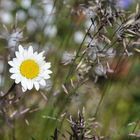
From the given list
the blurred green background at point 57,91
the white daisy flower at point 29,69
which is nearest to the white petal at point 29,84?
the white daisy flower at point 29,69

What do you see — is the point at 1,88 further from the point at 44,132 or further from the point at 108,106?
the point at 108,106

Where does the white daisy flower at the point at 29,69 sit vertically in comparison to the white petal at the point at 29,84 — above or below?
above

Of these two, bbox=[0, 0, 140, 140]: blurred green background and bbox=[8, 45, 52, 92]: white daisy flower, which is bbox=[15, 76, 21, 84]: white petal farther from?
bbox=[0, 0, 140, 140]: blurred green background

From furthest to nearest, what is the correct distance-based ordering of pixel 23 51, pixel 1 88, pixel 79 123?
pixel 1 88 → pixel 23 51 → pixel 79 123

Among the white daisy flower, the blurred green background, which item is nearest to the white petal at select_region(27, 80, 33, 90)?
the white daisy flower

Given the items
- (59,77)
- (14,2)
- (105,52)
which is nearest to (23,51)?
(105,52)

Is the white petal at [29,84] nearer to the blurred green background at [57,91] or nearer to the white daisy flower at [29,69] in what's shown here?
the white daisy flower at [29,69]

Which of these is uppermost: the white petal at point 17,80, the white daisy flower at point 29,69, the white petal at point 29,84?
the white daisy flower at point 29,69

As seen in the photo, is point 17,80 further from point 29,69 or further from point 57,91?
point 57,91
